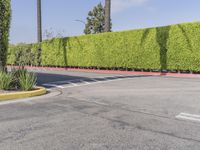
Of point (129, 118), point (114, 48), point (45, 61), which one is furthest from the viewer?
point (45, 61)

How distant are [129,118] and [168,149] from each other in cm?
209

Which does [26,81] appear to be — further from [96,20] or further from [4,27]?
[96,20]

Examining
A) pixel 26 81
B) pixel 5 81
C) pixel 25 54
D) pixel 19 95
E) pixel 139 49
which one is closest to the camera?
pixel 19 95

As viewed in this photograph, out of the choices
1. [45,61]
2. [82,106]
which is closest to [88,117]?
[82,106]

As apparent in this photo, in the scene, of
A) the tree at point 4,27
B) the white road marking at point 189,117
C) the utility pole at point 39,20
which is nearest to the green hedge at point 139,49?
the utility pole at point 39,20

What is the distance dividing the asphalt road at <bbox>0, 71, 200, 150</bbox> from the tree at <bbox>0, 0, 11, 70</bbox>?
261 cm

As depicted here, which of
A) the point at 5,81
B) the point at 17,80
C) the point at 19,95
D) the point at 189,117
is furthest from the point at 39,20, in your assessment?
the point at 189,117

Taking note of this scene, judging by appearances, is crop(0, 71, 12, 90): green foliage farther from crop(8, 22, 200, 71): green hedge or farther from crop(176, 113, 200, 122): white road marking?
crop(8, 22, 200, 71): green hedge

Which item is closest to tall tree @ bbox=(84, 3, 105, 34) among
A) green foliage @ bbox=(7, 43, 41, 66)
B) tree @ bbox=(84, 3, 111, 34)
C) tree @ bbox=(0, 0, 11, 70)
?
tree @ bbox=(84, 3, 111, 34)

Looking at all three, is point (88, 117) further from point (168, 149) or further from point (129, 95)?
point (129, 95)

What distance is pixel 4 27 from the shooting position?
10.8 metres

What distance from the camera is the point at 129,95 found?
33.0ft

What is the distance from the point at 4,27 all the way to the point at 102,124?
6.57 m

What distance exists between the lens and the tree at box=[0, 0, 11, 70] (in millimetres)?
10781
